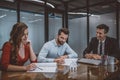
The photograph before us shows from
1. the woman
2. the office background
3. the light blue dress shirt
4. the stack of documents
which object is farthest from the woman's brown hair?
the office background

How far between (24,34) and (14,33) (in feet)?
0.40

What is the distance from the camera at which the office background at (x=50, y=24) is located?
573 centimetres

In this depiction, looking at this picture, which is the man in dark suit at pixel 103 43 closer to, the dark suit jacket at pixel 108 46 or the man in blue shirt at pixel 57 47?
the dark suit jacket at pixel 108 46

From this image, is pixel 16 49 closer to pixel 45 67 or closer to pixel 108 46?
pixel 45 67

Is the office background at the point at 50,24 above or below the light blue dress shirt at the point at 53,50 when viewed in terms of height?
A: above

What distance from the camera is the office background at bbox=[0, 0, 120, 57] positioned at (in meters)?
5.73

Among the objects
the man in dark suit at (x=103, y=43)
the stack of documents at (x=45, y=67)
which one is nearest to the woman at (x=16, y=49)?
the stack of documents at (x=45, y=67)

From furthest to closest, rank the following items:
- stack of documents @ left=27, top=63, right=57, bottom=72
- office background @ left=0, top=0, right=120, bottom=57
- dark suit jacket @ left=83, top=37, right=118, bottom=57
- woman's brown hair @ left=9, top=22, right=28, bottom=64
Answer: office background @ left=0, top=0, right=120, bottom=57 → dark suit jacket @ left=83, top=37, right=118, bottom=57 → woman's brown hair @ left=9, top=22, right=28, bottom=64 → stack of documents @ left=27, top=63, right=57, bottom=72

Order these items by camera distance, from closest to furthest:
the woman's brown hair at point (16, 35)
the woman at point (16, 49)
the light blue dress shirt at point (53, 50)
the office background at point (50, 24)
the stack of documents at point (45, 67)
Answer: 1. the stack of documents at point (45, 67)
2. the woman at point (16, 49)
3. the woman's brown hair at point (16, 35)
4. the light blue dress shirt at point (53, 50)
5. the office background at point (50, 24)

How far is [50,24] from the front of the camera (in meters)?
6.89

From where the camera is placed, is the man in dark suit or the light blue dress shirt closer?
the light blue dress shirt

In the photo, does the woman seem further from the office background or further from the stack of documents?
the office background

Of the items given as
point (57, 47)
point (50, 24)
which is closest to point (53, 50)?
point (57, 47)

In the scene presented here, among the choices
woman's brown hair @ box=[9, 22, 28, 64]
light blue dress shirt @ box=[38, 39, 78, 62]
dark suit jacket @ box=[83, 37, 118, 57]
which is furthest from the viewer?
dark suit jacket @ box=[83, 37, 118, 57]
